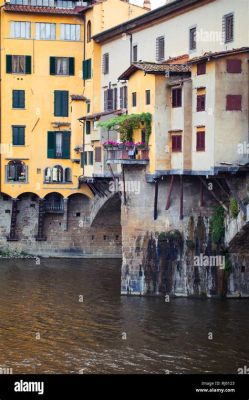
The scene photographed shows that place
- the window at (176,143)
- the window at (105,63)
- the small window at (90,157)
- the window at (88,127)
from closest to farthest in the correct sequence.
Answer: the window at (176,143) < the small window at (90,157) < the window at (105,63) < the window at (88,127)

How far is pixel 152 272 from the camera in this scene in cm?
8025

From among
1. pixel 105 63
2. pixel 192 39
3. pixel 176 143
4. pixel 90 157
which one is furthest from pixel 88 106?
pixel 176 143

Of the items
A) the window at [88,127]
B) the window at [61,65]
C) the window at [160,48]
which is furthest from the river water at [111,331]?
the window at [61,65]

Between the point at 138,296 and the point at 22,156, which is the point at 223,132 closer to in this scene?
the point at 138,296

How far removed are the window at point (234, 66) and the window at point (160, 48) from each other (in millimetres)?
14705

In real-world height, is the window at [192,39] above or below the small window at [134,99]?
above

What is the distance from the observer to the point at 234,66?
247 feet

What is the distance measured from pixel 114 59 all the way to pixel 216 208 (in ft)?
79.0

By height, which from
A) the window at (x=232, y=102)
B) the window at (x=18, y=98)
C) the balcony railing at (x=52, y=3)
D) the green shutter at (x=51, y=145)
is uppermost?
the balcony railing at (x=52, y=3)

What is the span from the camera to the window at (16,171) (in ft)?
350

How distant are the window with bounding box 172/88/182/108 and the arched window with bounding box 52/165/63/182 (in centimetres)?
2768

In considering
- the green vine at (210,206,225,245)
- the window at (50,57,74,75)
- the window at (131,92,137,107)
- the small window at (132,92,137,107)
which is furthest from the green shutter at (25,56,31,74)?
→ the green vine at (210,206,225,245)

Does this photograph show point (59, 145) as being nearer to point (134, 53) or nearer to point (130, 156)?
point (134, 53)

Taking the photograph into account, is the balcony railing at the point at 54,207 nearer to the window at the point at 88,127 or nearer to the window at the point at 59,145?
the window at the point at 59,145
